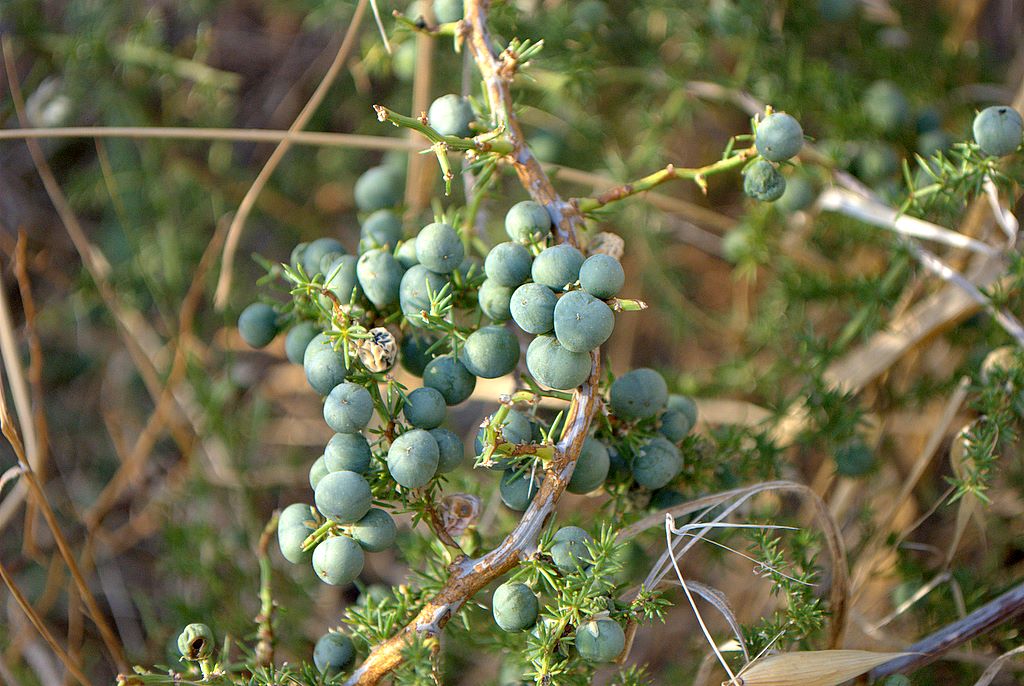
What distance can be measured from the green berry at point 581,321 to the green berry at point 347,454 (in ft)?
1.46

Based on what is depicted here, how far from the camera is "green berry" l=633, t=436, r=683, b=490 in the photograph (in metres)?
1.75

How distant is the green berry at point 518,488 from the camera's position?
165 cm

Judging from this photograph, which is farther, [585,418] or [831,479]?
[831,479]

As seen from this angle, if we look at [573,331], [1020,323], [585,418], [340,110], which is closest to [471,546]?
[585,418]

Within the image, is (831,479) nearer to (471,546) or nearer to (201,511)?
(471,546)

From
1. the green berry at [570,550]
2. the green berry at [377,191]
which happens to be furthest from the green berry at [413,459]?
the green berry at [377,191]

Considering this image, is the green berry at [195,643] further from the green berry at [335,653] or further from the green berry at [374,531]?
the green berry at [374,531]

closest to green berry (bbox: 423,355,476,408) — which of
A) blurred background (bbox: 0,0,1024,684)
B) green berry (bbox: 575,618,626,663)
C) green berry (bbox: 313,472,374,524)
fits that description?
green berry (bbox: 313,472,374,524)

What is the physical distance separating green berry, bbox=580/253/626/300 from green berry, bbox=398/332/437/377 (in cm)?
43

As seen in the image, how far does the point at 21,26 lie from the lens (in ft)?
10.2

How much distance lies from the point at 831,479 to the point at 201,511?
2.14 meters

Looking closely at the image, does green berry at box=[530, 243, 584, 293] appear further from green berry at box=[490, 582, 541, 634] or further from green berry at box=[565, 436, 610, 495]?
green berry at box=[490, 582, 541, 634]

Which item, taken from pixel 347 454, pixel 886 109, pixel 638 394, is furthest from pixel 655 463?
pixel 886 109

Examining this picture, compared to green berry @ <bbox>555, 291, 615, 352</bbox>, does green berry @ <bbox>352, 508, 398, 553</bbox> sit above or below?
below
